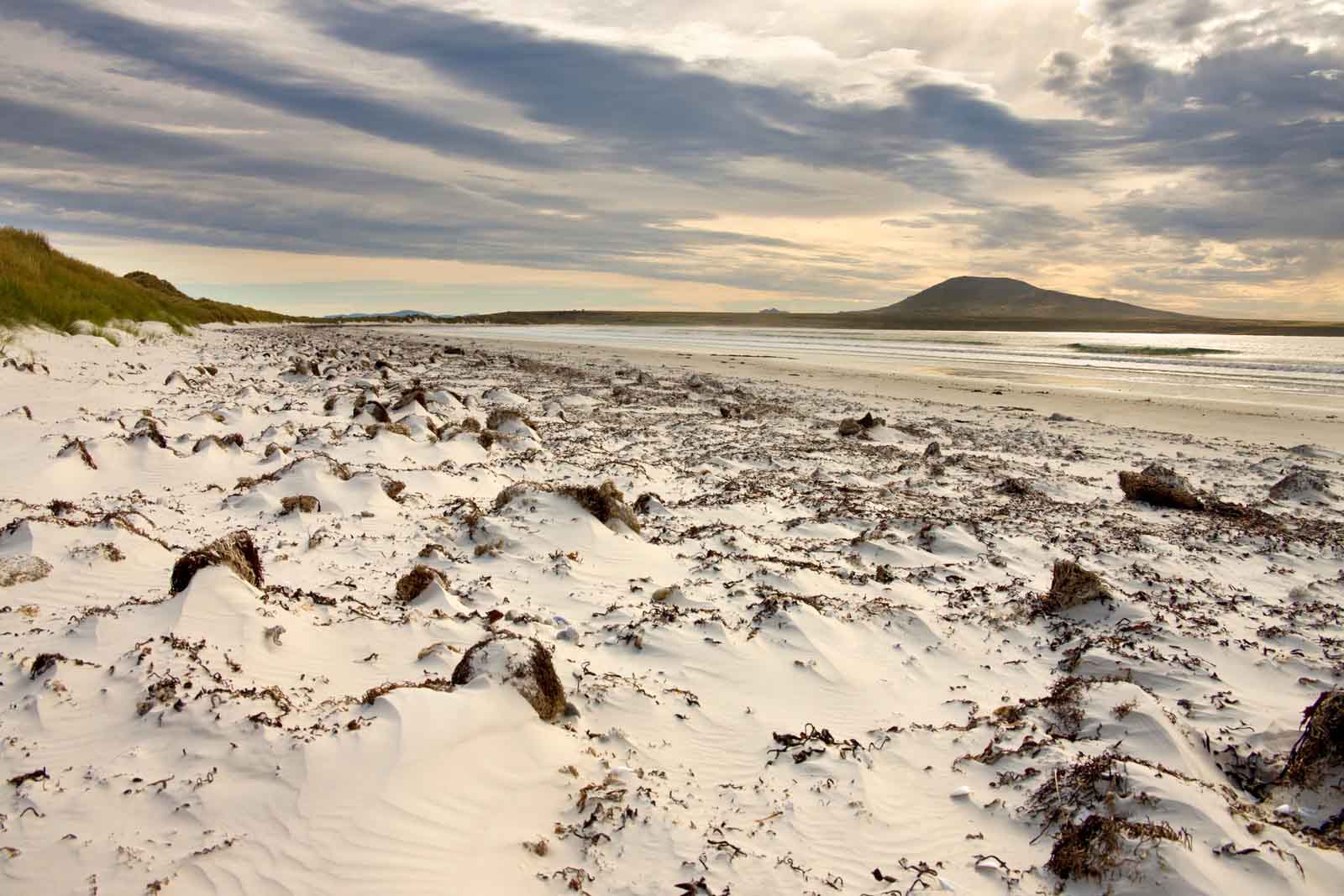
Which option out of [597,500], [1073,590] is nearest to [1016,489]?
[1073,590]

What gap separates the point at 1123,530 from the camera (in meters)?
7.98

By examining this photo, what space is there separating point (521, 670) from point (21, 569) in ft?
11.7

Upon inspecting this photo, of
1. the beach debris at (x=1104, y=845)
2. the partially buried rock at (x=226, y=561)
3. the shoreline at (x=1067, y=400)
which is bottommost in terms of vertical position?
the beach debris at (x=1104, y=845)

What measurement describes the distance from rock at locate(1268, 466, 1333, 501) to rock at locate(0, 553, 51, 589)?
12909 mm

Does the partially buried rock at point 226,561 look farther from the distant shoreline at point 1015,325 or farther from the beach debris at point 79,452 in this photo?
the distant shoreline at point 1015,325

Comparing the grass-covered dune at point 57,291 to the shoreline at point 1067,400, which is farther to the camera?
the grass-covered dune at point 57,291

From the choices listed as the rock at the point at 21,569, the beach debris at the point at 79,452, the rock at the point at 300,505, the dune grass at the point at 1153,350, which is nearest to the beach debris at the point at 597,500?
the rock at the point at 300,505

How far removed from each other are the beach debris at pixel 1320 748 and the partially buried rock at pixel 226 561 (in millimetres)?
6069

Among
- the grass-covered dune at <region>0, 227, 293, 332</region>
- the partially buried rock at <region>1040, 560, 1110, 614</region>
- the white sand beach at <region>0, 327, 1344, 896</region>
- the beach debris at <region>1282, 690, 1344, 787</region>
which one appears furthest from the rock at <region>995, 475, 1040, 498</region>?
the grass-covered dune at <region>0, 227, 293, 332</region>

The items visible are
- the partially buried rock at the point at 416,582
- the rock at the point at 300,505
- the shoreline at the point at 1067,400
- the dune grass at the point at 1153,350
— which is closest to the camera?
the partially buried rock at the point at 416,582

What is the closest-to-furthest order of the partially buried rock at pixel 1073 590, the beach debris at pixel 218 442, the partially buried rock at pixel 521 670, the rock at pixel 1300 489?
1. the partially buried rock at pixel 521 670
2. the partially buried rock at pixel 1073 590
3. the beach debris at pixel 218 442
4. the rock at pixel 1300 489

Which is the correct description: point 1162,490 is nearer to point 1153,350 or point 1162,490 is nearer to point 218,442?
point 218,442

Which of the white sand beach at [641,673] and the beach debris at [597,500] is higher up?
the beach debris at [597,500]

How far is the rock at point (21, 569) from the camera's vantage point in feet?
15.2
